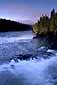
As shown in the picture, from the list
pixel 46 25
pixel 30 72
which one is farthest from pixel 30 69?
pixel 46 25

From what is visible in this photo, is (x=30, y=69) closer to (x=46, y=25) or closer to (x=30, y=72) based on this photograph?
(x=30, y=72)

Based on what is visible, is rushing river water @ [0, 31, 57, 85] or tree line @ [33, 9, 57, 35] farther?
tree line @ [33, 9, 57, 35]

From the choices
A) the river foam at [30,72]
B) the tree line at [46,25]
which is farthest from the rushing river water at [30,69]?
the tree line at [46,25]

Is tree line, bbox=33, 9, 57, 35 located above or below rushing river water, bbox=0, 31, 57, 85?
above

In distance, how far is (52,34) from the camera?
9.34 m

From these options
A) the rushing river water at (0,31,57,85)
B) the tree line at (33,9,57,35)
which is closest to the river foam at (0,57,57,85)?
the rushing river water at (0,31,57,85)

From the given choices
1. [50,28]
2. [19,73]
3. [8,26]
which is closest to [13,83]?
[19,73]

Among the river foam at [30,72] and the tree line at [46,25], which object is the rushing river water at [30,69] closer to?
the river foam at [30,72]

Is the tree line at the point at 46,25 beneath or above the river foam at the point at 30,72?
above

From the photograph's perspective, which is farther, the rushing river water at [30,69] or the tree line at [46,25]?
the tree line at [46,25]

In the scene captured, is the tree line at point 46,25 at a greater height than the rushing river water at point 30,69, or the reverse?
the tree line at point 46,25

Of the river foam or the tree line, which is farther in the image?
the tree line

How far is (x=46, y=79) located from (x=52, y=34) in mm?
5252

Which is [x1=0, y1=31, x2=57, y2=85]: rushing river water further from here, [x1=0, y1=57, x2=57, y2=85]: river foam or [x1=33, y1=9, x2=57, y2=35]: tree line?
[x1=33, y1=9, x2=57, y2=35]: tree line
